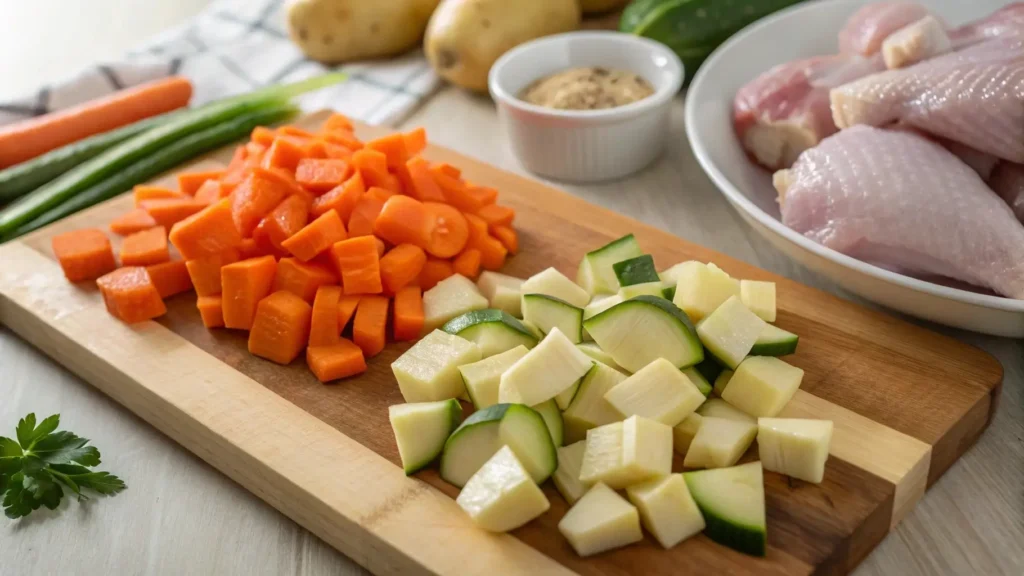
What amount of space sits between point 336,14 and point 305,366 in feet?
6.19

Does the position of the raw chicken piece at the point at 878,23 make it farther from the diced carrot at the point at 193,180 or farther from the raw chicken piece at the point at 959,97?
the diced carrot at the point at 193,180

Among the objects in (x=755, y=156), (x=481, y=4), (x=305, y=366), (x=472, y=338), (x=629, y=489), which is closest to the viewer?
(x=629, y=489)

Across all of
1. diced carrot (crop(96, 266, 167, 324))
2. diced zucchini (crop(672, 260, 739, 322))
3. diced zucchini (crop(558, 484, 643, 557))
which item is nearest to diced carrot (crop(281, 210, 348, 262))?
diced carrot (crop(96, 266, 167, 324))

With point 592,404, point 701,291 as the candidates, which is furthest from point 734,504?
point 701,291

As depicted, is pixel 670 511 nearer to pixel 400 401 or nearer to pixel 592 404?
pixel 592 404

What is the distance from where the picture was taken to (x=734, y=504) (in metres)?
1.52

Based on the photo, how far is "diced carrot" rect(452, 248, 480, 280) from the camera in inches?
88.7

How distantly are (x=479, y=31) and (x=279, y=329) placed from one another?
1548mm

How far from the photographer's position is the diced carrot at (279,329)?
2021 millimetres

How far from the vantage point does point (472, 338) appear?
1911 mm

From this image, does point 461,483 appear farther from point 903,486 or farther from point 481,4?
point 481,4

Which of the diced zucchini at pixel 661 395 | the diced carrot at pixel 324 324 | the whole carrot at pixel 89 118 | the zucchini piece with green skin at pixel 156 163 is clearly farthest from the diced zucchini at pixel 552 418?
the whole carrot at pixel 89 118

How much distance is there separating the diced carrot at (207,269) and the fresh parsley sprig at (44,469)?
1.45 feet

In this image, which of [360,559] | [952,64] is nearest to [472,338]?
[360,559]
